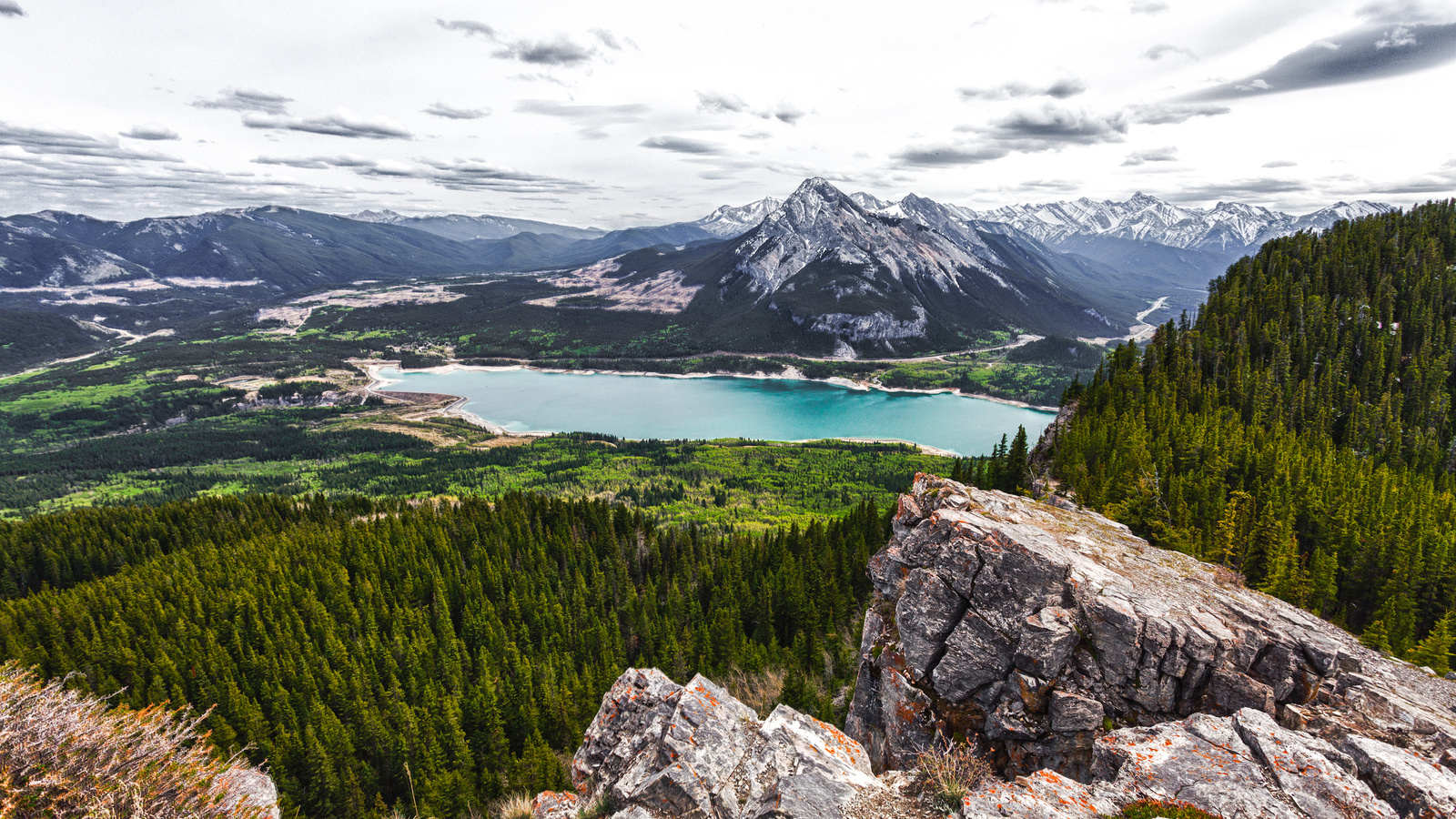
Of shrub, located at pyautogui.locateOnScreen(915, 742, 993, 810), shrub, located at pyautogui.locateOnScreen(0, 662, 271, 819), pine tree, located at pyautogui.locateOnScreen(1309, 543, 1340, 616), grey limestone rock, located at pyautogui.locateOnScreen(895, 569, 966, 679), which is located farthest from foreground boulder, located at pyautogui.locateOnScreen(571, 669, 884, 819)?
pine tree, located at pyautogui.locateOnScreen(1309, 543, 1340, 616)

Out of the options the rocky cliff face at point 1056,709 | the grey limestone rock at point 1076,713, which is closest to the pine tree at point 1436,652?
the rocky cliff face at point 1056,709

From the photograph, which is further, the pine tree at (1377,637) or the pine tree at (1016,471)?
the pine tree at (1016,471)

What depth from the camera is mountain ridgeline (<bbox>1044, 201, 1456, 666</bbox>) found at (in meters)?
31.5

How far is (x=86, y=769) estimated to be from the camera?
11.5 m

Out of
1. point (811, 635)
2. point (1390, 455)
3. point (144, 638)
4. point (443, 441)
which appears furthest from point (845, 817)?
point (443, 441)

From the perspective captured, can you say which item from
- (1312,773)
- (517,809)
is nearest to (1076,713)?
Result: (1312,773)

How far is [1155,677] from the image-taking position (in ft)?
63.7

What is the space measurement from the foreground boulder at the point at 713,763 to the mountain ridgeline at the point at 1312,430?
24.4 meters

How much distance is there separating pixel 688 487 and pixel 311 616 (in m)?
76.7

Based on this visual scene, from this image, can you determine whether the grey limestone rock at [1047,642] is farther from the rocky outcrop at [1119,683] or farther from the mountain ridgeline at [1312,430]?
the mountain ridgeline at [1312,430]

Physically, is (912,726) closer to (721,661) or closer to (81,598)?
(721,661)

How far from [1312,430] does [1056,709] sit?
58111 millimetres

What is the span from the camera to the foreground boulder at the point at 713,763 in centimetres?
1488

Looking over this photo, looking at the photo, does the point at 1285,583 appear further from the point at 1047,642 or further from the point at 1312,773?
the point at 1312,773
